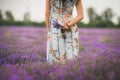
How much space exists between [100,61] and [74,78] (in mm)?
609

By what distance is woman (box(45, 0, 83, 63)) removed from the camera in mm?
4684

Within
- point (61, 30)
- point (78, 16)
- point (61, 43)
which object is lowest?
point (61, 43)

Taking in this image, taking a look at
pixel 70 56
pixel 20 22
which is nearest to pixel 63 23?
pixel 70 56

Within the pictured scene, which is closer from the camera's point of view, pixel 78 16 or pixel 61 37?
pixel 78 16

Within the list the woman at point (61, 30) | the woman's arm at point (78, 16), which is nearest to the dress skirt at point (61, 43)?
the woman at point (61, 30)

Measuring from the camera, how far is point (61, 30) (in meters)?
4.73

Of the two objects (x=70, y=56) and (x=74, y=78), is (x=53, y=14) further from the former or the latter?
(x=74, y=78)

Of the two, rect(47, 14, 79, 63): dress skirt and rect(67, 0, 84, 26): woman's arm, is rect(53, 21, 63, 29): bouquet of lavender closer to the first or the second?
rect(47, 14, 79, 63): dress skirt

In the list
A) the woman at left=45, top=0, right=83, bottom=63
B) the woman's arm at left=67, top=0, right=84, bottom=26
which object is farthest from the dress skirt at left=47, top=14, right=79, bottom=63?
the woman's arm at left=67, top=0, right=84, bottom=26

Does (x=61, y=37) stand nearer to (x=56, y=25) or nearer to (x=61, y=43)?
(x=61, y=43)

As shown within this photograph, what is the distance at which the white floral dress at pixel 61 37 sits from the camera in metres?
4.70

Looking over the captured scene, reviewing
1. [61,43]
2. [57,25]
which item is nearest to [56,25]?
[57,25]

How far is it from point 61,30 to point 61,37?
0.11 meters

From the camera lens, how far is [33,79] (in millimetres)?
3510
